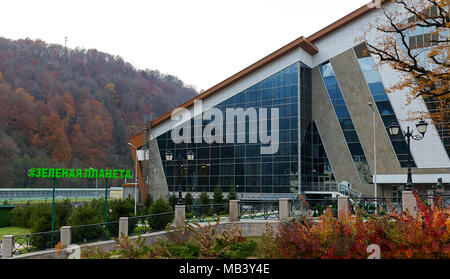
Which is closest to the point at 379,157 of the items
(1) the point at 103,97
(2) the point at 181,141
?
(2) the point at 181,141

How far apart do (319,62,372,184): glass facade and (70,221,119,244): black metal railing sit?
1104 inches

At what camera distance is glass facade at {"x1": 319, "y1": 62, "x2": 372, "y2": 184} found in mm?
41094

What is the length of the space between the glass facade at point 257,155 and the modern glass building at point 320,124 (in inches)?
4.3

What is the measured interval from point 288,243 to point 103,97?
119m

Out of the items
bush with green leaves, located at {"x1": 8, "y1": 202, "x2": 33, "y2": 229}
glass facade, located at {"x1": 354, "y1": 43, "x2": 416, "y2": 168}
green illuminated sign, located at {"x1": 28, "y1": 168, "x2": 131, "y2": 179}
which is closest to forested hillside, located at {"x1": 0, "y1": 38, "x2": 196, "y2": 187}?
bush with green leaves, located at {"x1": 8, "y1": 202, "x2": 33, "y2": 229}

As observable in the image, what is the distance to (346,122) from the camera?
42062 mm

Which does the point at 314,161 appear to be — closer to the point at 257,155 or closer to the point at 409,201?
the point at 257,155

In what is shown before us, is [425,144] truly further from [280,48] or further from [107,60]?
[107,60]

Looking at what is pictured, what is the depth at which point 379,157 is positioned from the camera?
4031 centimetres

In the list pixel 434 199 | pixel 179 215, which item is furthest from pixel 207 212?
pixel 434 199

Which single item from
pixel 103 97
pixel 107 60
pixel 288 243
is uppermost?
pixel 107 60

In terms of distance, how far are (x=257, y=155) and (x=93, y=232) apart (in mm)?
26212

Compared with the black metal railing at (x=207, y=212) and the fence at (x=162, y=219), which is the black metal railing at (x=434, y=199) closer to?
the fence at (x=162, y=219)

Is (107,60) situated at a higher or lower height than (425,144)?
higher
